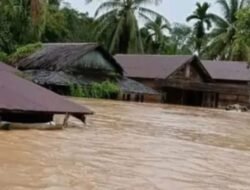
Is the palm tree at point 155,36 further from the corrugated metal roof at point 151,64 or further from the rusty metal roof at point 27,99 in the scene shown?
the rusty metal roof at point 27,99

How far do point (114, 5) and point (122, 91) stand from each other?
404 inches

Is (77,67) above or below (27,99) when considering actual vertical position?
above

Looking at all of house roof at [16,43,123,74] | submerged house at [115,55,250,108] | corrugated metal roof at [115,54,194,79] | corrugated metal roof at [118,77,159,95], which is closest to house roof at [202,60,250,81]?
submerged house at [115,55,250,108]

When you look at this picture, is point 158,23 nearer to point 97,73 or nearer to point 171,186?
point 97,73

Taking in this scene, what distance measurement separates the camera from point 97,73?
3559 cm

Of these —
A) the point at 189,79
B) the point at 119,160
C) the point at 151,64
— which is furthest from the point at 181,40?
the point at 119,160

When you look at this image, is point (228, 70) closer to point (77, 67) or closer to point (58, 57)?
point (77, 67)

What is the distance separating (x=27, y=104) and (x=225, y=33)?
33.0 metres

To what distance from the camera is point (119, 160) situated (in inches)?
343

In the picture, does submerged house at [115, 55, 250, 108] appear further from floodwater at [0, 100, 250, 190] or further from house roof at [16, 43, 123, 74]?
floodwater at [0, 100, 250, 190]

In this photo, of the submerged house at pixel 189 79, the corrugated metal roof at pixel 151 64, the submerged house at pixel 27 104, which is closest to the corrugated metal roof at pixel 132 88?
the submerged house at pixel 189 79

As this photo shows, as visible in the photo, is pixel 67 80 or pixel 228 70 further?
pixel 228 70

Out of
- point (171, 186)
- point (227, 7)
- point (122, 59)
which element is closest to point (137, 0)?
point (122, 59)

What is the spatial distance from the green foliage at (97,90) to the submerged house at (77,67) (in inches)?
12.2
